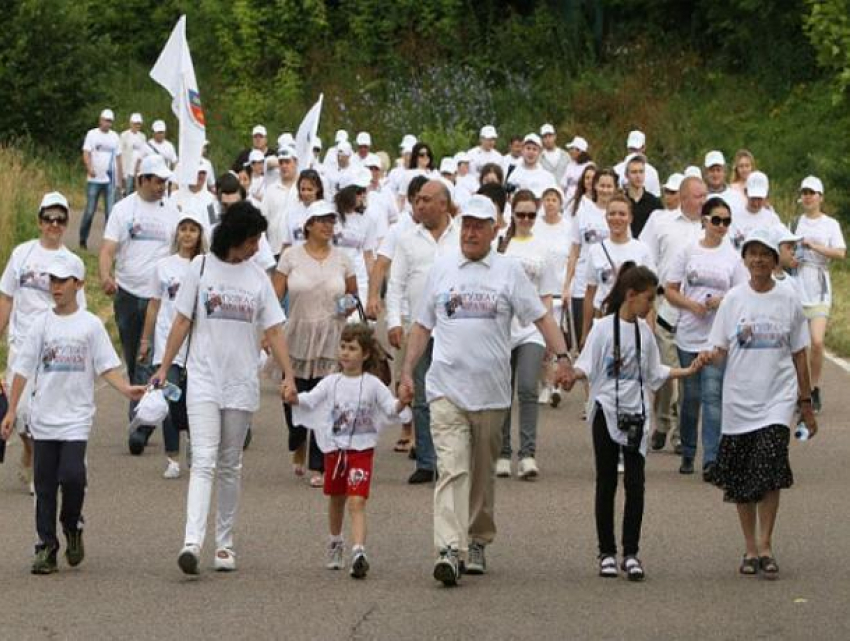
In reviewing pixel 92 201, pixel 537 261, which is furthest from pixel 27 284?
pixel 92 201

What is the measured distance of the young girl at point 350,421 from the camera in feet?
39.3

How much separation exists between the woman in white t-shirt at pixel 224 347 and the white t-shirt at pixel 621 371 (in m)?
1.63

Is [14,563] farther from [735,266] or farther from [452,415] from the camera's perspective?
[735,266]

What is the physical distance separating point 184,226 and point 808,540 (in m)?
4.64

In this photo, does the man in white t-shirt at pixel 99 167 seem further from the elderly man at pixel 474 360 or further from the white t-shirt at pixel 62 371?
the elderly man at pixel 474 360

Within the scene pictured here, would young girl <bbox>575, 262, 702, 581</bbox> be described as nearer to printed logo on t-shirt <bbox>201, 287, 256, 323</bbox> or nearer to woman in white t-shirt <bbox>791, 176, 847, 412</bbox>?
printed logo on t-shirt <bbox>201, 287, 256, 323</bbox>

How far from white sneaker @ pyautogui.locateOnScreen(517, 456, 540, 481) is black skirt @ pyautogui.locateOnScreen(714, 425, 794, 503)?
3.39 m

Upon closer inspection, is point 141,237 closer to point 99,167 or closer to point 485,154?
point 485,154

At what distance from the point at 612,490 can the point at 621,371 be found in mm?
595

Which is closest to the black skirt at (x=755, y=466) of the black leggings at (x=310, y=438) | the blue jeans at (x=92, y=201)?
the black leggings at (x=310, y=438)

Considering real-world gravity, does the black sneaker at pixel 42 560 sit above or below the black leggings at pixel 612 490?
below

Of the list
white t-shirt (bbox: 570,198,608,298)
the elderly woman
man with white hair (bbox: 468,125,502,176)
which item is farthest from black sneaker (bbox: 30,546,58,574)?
man with white hair (bbox: 468,125,502,176)

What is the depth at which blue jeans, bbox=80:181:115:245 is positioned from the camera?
31.6 m

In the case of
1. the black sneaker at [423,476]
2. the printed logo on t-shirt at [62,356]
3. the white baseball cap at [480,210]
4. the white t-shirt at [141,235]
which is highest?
the white baseball cap at [480,210]
